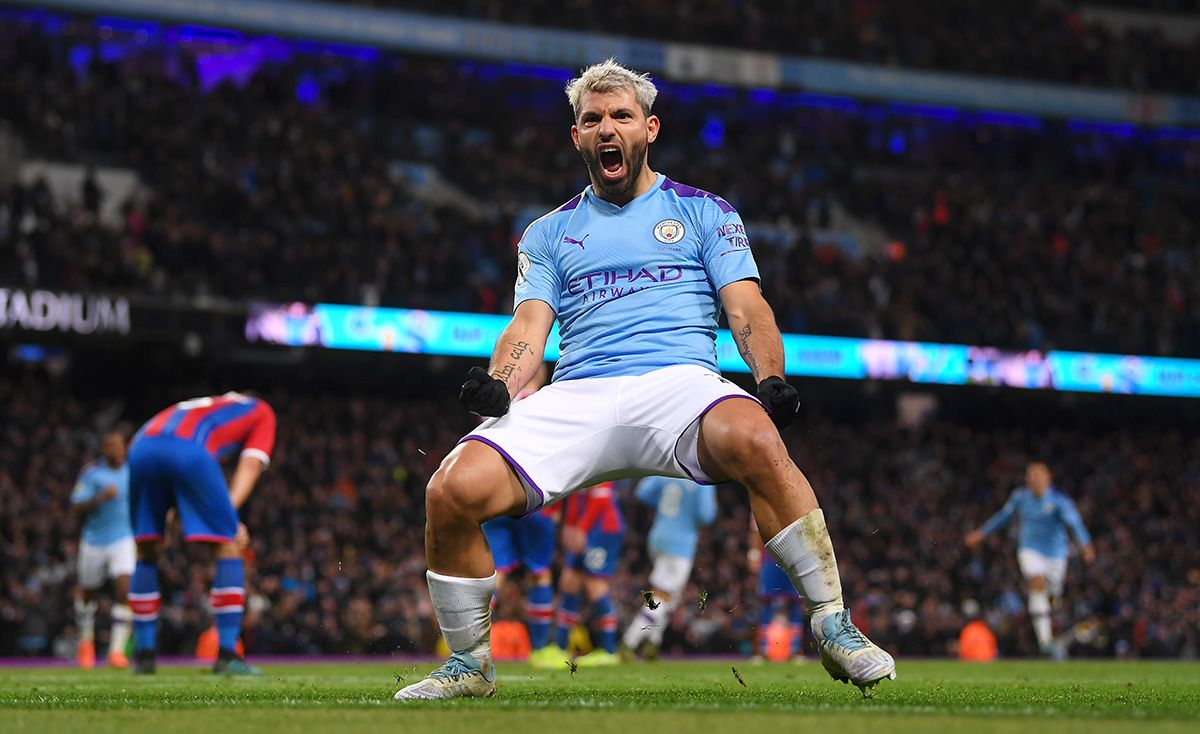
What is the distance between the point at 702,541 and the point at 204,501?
49.2ft

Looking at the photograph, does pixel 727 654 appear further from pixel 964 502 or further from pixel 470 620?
pixel 470 620

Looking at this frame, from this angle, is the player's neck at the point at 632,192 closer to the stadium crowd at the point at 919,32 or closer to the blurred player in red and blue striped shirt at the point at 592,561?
the blurred player in red and blue striped shirt at the point at 592,561

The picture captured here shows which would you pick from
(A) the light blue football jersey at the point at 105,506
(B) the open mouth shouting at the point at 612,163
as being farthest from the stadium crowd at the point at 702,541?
(B) the open mouth shouting at the point at 612,163

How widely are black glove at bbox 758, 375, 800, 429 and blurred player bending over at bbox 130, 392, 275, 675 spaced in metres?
5.61

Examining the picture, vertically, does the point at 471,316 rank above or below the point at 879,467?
above

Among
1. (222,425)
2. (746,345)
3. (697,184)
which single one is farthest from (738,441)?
(697,184)

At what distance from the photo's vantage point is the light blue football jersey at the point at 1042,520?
17.1 m

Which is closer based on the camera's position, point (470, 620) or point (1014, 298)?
point (470, 620)

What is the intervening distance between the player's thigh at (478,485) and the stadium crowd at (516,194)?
1892 cm

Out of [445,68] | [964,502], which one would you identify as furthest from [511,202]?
[964,502]

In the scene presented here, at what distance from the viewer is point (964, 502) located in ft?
95.6

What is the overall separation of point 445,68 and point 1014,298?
1391 cm

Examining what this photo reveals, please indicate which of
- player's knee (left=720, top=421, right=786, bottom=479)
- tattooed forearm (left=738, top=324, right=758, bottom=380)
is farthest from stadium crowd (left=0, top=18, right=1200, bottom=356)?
Answer: player's knee (left=720, top=421, right=786, bottom=479)

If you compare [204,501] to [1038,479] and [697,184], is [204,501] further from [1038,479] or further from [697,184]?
[697,184]
